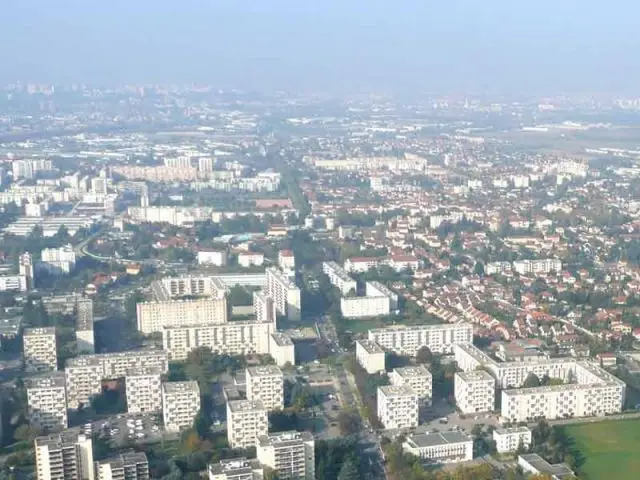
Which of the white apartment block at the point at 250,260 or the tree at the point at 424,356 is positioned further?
the white apartment block at the point at 250,260

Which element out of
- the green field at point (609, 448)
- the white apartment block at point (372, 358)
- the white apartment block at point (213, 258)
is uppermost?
the white apartment block at point (372, 358)

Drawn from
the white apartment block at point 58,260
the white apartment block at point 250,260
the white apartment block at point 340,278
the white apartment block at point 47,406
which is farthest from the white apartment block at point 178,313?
the white apartment block at point 58,260

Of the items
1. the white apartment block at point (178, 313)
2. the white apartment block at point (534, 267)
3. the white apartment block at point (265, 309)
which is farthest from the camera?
the white apartment block at point (534, 267)

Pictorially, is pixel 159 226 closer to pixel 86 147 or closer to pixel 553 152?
pixel 86 147

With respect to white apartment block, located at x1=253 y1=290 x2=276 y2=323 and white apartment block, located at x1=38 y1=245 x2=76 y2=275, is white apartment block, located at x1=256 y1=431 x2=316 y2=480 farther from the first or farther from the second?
white apartment block, located at x1=38 y1=245 x2=76 y2=275

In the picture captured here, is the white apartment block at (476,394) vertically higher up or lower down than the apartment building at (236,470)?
lower down

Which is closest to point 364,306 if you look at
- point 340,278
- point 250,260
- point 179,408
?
point 340,278

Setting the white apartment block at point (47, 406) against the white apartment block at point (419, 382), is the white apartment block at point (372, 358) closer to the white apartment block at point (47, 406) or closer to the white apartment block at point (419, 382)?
the white apartment block at point (419, 382)
